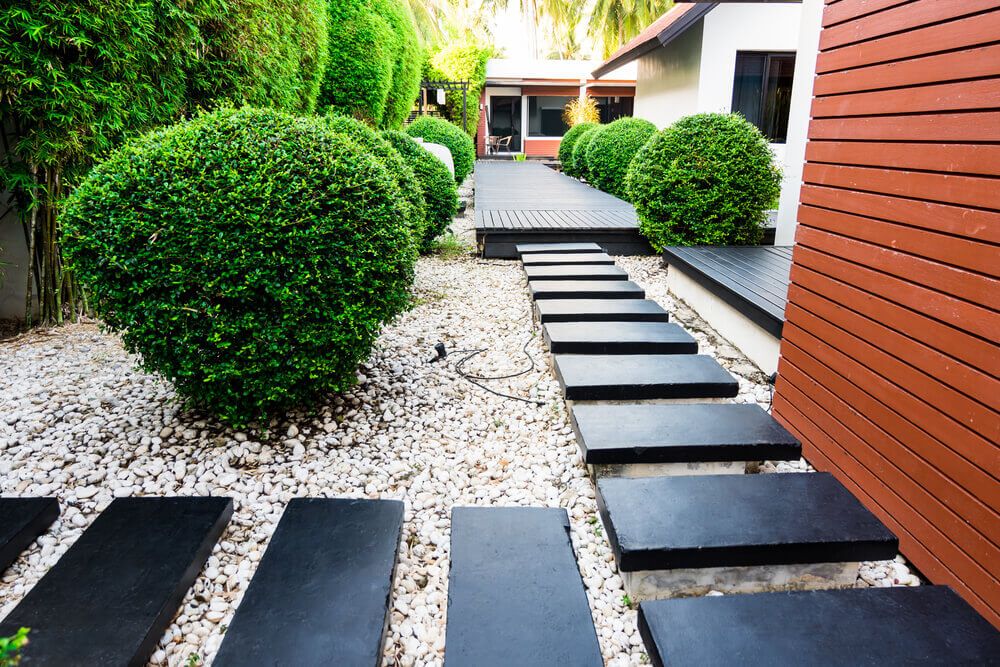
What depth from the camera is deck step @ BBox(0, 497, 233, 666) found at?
4.82 ft

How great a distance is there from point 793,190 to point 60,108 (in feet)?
19.8

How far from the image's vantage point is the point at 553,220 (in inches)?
282

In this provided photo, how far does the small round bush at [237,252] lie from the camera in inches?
89.4

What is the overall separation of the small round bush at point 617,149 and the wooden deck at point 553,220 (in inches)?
17.4

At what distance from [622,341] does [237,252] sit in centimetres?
205

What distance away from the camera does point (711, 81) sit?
32.0 ft

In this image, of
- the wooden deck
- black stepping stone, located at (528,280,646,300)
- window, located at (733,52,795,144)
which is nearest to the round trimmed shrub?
black stepping stone, located at (528,280,646,300)

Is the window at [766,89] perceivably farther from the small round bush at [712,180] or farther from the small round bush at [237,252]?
the small round bush at [237,252]

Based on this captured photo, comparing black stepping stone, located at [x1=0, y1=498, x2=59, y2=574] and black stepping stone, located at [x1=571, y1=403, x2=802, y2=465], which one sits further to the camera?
black stepping stone, located at [x1=571, y1=403, x2=802, y2=465]

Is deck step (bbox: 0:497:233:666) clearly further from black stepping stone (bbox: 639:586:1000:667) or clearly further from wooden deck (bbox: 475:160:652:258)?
wooden deck (bbox: 475:160:652:258)

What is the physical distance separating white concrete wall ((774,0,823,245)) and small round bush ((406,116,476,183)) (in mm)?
6745

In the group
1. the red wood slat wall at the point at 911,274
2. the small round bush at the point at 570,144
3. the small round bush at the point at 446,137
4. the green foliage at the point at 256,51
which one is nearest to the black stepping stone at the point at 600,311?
the red wood slat wall at the point at 911,274

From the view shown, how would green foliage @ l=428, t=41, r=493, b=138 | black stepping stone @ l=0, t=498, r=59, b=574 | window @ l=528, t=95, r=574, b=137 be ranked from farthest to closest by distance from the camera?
window @ l=528, t=95, r=574, b=137, green foliage @ l=428, t=41, r=493, b=138, black stepping stone @ l=0, t=498, r=59, b=574

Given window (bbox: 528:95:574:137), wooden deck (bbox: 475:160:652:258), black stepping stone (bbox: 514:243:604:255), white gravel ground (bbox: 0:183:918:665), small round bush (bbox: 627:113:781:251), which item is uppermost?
window (bbox: 528:95:574:137)
